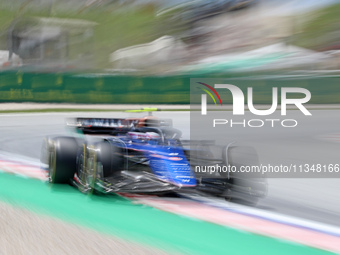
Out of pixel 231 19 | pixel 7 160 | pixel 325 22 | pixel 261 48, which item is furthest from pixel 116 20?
pixel 7 160

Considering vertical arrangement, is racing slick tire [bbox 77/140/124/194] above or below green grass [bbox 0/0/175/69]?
below

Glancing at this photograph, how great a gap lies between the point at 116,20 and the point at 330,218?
4238 centimetres

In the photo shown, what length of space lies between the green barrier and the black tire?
16.7m

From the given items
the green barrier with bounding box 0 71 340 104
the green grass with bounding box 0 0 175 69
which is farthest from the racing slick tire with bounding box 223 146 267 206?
the green grass with bounding box 0 0 175 69

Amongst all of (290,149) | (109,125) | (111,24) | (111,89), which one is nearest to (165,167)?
(109,125)

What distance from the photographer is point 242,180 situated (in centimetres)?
443

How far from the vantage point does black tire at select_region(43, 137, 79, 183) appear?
501 centimetres

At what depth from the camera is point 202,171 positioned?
439cm

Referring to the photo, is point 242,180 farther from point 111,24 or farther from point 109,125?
point 111,24

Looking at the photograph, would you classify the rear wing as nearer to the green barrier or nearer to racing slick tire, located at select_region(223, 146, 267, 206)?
racing slick tire, located at select_region(223, 146, 267, 206)

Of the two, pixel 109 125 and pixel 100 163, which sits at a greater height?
pixel 109 125

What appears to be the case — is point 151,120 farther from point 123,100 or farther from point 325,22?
point 325,22

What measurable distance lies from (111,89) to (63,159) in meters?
17.1

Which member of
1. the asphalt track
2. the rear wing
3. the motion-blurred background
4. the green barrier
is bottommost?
the asphalt track
